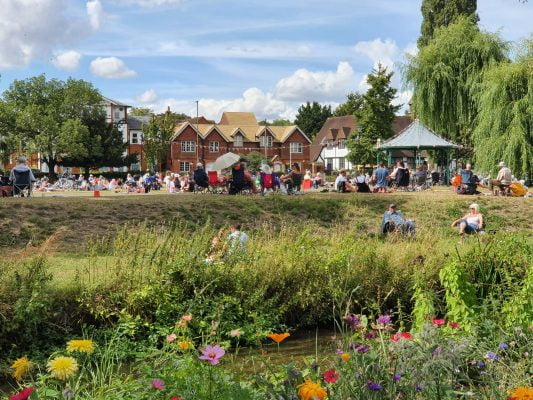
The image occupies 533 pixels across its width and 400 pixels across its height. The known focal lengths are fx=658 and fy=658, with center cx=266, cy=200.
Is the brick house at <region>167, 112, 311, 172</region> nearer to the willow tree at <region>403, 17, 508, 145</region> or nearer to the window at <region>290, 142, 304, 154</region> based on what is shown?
the window at <region>290, 142, 304, 154</region>

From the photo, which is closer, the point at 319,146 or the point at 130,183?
the point at 130,183

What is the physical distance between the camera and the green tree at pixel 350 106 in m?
93.9

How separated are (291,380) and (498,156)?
2856 cm

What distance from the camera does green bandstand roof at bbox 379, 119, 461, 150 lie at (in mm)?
33938

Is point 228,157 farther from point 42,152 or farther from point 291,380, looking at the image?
point 42,152

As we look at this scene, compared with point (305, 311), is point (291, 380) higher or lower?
higher

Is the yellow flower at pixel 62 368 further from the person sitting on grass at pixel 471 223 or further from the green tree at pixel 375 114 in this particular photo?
the green tree at pixel 375 114

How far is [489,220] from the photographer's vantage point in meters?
19.5

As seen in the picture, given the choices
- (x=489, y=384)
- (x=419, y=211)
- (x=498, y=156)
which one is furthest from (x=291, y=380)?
(x=498, y=156)

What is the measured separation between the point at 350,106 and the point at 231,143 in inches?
793

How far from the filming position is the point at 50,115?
7100 cm

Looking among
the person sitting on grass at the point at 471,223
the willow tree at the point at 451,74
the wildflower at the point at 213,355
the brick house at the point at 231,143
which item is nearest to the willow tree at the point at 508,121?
the willow tree at the point at 451,74

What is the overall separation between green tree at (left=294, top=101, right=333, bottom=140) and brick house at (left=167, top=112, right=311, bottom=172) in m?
14.1

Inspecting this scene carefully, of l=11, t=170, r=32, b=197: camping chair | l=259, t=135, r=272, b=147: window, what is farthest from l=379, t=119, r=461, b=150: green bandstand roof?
l=259, t=135, r=272, b=147: window
